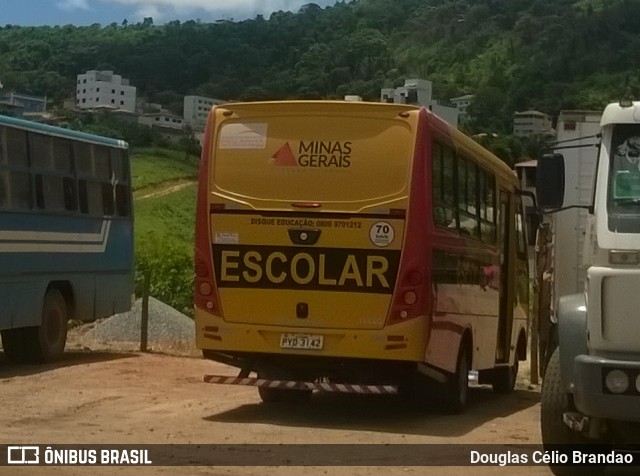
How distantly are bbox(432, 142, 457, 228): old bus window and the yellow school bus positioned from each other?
0.03 metres

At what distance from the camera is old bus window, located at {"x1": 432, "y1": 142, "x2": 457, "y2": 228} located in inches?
456

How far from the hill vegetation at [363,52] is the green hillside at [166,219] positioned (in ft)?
25.0

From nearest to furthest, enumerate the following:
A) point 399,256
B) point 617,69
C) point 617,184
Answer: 1. point 617,184
2. point 399,256
3. point 617,69

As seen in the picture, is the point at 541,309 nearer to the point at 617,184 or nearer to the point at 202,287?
the point at 202,287

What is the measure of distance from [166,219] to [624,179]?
191ft

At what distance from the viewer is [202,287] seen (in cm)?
1155

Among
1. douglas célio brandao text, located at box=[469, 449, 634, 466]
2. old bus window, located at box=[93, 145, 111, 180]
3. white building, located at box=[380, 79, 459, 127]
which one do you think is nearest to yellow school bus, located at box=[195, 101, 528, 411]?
white building, located at box=[380, 79, 459, 127]

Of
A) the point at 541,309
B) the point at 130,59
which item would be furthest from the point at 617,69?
the point at 541,309

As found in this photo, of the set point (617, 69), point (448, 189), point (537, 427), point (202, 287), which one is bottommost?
point (537, 427)

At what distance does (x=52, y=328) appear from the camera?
54.2 ft

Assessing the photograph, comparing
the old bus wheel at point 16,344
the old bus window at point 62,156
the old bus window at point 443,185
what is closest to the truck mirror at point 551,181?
the old bus window at point 443,185

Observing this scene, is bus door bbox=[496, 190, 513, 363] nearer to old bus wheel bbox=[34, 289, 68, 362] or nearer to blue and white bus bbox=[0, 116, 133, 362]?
blue and white bus bbox=[0, 116, 133, 362]

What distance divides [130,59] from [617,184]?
4107 inches

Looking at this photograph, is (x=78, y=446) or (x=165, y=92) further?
(x=165, y=92)
